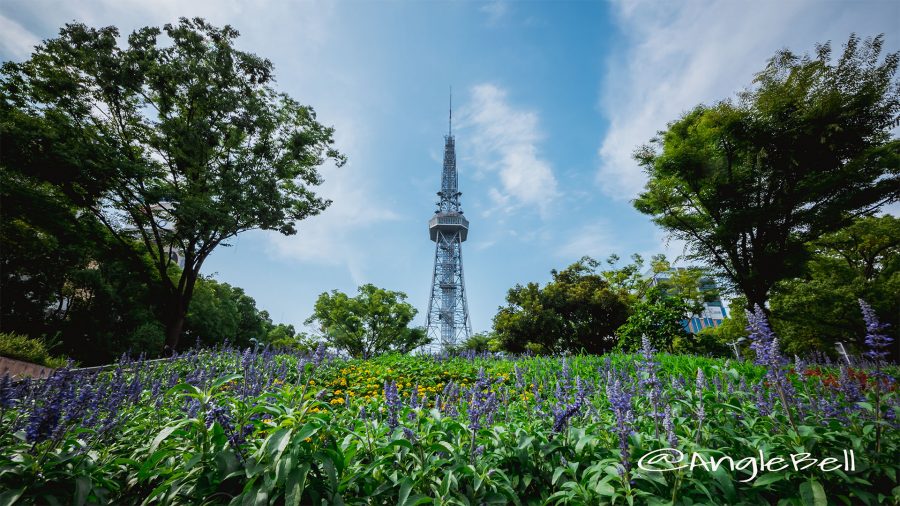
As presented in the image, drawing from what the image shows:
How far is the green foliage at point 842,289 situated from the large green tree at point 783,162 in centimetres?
352

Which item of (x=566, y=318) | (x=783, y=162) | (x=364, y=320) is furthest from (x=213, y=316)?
(x=783, y=162)

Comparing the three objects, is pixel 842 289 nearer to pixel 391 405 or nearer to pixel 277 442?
pixel 391 405

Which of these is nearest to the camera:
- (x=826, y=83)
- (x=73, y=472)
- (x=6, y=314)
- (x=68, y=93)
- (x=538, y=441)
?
(x=73, y=472)

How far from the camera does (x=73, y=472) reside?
2295 millimetres

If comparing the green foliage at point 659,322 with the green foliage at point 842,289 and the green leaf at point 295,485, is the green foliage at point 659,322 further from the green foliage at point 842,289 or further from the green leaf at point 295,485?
the green leaf at point 295,485

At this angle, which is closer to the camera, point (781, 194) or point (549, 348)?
point (781, 194)

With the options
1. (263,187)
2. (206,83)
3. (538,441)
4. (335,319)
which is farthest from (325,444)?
(335,319)

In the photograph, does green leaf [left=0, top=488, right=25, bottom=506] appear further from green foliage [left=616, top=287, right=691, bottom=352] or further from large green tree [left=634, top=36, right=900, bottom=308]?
large green tree [left=634, top=36, right=900, bottom=308]

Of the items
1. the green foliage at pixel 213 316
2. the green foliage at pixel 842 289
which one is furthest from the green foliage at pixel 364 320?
the green foliage at pixel 842 289

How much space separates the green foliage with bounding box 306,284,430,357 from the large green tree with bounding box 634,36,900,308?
57.5 feet

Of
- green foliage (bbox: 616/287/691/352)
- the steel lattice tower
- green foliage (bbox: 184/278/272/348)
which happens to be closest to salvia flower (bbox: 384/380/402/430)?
green foliage (bbox: 616/287/691/352)

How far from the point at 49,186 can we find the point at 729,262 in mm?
26433

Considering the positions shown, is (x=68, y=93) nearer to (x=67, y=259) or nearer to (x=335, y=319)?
(x=67, y=259)

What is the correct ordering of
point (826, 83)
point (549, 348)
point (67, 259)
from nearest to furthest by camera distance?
point (826, 83) < point (67, 259) < point (549, 348)
